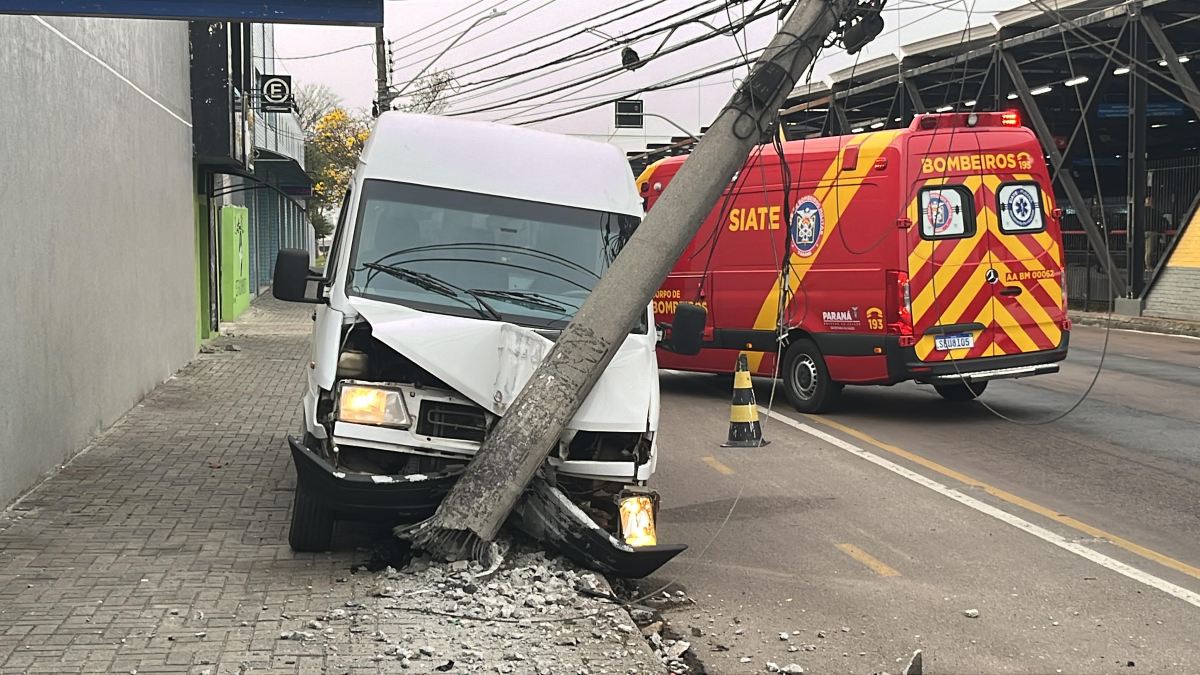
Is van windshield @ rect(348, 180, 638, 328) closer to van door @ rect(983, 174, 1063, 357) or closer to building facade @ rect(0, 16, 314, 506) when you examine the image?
building facade @ rect(0, 16, 314, 506)

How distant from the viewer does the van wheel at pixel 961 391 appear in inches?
531

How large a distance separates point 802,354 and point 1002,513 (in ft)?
16.9

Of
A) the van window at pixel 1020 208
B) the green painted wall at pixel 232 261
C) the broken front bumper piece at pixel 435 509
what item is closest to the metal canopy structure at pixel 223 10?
the broken front bumper piece at pixel 435 509

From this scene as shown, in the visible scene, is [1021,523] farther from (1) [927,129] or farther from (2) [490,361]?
(1) [927,129]

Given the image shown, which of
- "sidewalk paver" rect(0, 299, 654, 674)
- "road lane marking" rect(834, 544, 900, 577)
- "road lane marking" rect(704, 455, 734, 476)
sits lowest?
"road lane marking" rect(834, 544, 900, 577)

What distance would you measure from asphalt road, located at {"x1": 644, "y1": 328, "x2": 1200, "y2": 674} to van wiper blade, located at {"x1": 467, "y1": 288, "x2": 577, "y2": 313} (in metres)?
1.70

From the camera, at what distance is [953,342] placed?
1229 centimetres

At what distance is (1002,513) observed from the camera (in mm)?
8406

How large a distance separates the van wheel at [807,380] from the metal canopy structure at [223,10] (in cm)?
743

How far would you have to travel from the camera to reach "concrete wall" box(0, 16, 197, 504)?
8.48 metres

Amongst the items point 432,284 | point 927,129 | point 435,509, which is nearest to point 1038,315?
point 927,129

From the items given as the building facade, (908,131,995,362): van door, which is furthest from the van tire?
(908,131,995,362): van door

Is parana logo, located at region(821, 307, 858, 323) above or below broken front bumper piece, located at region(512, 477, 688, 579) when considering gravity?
above

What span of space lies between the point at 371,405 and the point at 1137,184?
24.3 m
